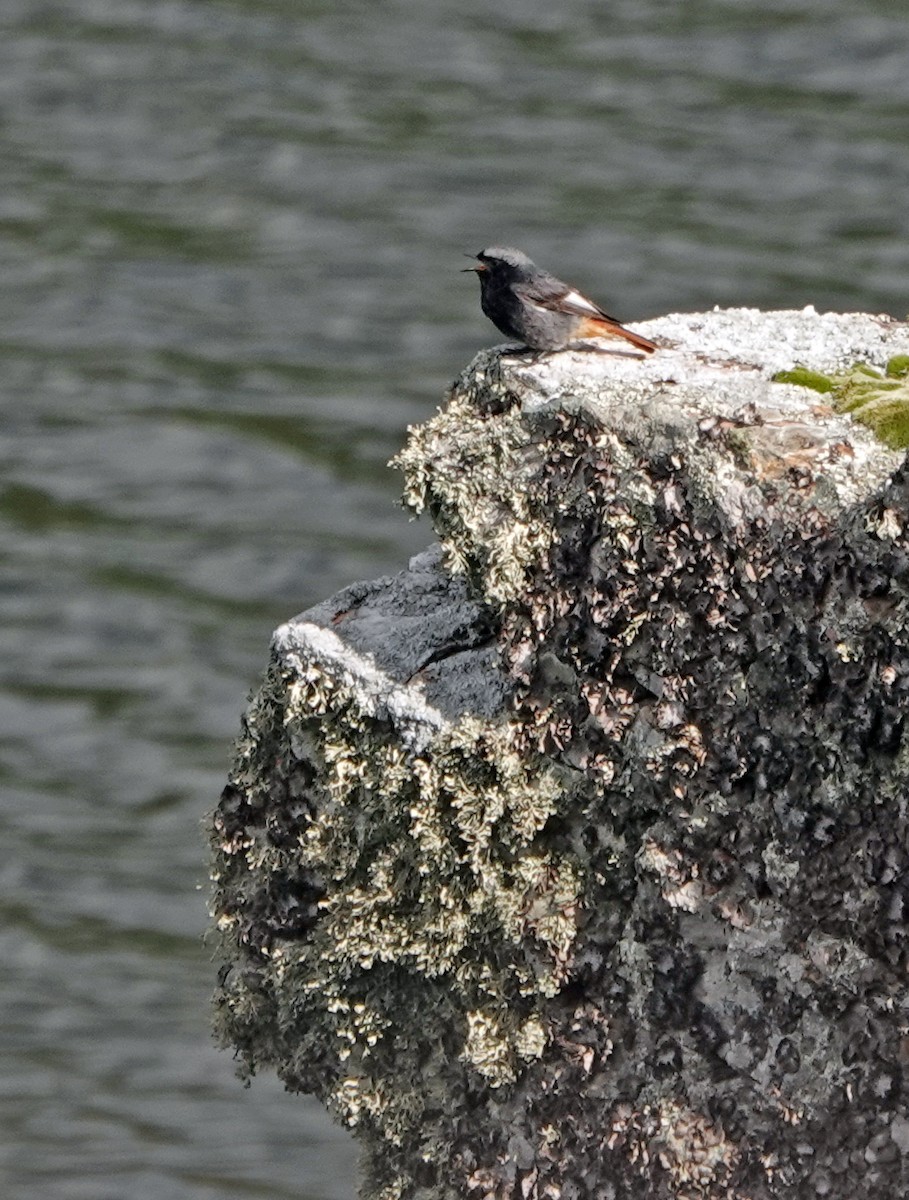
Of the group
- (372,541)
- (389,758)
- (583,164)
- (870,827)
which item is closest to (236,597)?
(372,541)

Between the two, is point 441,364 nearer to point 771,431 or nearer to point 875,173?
point 875,173

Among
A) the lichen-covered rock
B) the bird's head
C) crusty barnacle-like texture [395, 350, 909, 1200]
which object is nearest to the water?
the lichen-covered rock

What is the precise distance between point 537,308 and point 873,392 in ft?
4.21

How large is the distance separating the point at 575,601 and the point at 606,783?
39 cm

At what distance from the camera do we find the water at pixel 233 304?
9.67m

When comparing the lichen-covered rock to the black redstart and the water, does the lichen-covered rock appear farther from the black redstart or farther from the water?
the water

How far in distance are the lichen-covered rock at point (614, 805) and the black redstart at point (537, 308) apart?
0.18 m

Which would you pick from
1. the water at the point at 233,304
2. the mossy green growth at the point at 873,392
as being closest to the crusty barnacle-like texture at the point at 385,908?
the mossy green growth at the point at 873,392

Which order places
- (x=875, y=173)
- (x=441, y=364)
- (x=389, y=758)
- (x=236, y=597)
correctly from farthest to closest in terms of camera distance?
(x=875, y=173)
(x=441, y=364)
(x=236, y=597)
(x=389, y=758)

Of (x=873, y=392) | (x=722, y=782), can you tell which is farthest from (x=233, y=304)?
(x=722, y=782)

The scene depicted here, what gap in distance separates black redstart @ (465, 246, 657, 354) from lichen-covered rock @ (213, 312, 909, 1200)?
0.18 meters

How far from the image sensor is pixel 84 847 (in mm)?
10664

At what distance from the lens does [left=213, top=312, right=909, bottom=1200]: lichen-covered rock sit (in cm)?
421

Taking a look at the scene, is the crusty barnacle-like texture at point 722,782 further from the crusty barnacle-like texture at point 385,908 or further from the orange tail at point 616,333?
the orange tail at point 616,333
